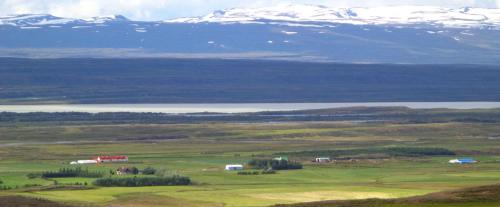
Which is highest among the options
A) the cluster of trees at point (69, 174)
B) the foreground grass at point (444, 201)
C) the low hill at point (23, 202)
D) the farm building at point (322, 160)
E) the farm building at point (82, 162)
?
the farm building at point (82, 162)

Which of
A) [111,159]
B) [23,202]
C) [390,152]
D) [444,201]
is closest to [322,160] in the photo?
[390,152]

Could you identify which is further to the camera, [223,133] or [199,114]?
[199,114]

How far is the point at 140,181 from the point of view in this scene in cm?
5822

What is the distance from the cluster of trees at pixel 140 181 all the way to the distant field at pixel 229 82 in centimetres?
8739

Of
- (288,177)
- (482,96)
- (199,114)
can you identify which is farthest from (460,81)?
(288,177)

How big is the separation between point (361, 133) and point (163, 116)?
25.2 meters

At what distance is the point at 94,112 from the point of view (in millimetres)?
122625

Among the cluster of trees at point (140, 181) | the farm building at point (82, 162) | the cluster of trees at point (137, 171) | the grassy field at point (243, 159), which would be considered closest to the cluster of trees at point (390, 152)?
the grassy field at point (243, 159)

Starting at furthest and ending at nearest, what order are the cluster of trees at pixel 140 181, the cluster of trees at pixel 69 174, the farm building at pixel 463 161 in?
the farm building at pixel 463 161, the cluster of trees at pixel 69 174, the cluster of trees at pixel 140 181

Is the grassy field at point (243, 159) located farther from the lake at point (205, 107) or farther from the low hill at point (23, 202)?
the lake at point (205, 107)

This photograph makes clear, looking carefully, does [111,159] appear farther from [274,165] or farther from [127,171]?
[274,165]

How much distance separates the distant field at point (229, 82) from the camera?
152m

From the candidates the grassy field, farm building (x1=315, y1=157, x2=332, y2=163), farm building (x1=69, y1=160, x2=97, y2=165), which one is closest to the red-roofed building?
farm building (x1=69, y1=160, x2=97, y2=165)

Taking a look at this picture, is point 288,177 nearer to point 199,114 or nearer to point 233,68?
point 199,114
